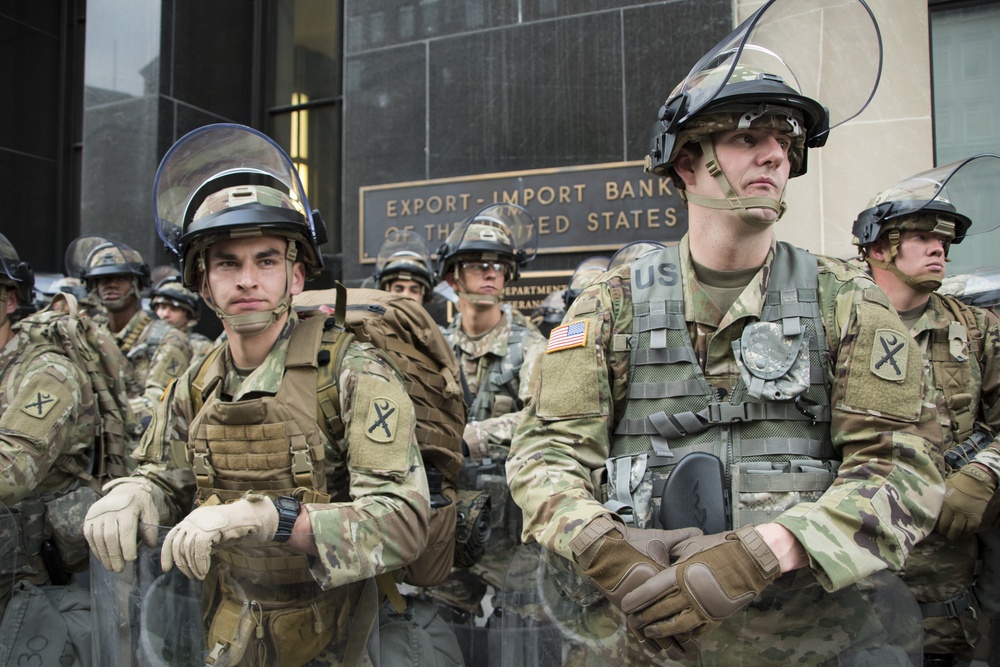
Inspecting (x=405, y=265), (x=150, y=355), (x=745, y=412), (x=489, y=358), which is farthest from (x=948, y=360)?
(x=150, y=355)

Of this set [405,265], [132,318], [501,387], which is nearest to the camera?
[501,387]

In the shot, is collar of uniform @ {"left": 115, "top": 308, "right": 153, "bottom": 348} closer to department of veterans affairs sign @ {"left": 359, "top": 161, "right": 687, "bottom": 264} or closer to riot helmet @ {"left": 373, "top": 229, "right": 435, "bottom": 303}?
department of veterans affairs sign @ {"left": 359, "top": 161, "right": 687, "bottom": 264}

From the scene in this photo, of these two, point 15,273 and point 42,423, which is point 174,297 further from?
point 42,423

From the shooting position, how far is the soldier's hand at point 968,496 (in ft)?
11.0

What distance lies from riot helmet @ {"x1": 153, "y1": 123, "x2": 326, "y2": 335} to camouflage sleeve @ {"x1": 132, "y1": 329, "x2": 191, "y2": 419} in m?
3.49

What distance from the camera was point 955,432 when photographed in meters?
3.79

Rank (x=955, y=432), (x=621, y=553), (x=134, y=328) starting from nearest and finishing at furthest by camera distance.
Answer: (x=621, y=553)
(x=955, y=432)
(x=134, y=328)

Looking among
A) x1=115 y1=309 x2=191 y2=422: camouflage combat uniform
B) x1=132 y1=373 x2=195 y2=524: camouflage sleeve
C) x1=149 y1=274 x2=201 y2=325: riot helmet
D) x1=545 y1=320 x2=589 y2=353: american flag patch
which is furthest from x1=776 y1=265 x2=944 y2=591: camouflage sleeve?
x1=149 y1=274 x2=201 y2=325: riot helmet

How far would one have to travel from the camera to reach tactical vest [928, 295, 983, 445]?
12.5 feet

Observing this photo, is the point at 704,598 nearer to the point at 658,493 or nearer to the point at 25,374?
the point at 658,493

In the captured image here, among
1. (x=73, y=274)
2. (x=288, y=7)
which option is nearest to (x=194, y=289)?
(x=73, y=274)

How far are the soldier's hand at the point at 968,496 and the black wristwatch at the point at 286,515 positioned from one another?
8.42 ft

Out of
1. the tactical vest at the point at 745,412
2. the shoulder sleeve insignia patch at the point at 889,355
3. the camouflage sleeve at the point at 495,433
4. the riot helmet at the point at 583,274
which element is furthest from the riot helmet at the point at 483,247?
the shoulder sleeve insignia patch at the point at 889,355

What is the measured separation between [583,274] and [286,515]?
14.5ft
